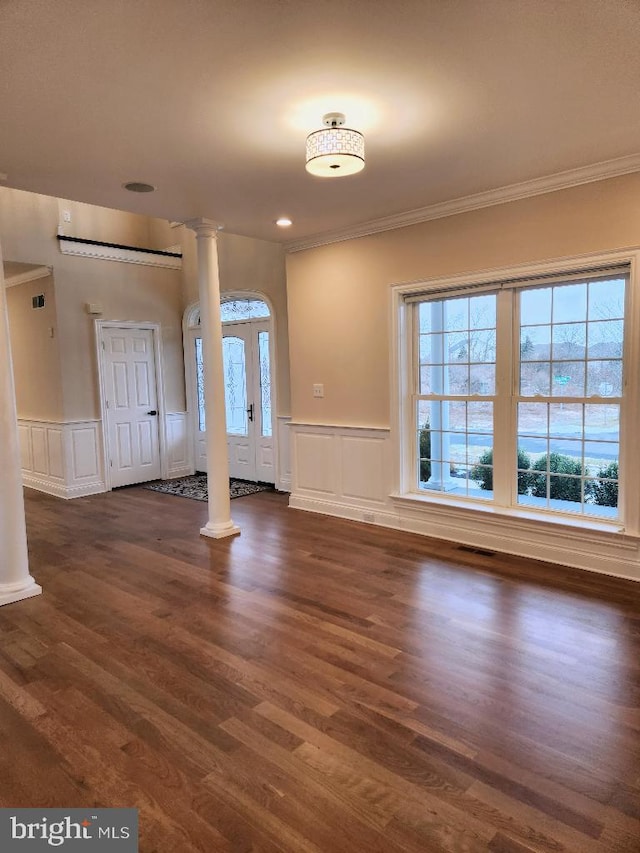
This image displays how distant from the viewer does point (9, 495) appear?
140 inches

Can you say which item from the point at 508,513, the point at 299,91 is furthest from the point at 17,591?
the point at 508,513

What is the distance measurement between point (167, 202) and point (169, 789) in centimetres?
369

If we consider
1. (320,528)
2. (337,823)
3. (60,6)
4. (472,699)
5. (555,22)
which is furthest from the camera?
(320,528)

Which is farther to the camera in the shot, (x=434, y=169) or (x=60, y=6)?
(x=434, y=169)

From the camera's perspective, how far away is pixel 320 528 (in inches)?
199

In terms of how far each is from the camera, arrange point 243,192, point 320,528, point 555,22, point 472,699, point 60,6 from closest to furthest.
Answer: point 60,6, point 555,22, point 472,699, point 243,192, point 320,528

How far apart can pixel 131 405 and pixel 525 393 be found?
4.78m

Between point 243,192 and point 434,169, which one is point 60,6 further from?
point 434,169

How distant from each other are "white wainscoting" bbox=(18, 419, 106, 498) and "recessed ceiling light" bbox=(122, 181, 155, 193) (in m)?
3.41

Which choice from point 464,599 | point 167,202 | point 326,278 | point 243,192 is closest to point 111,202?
point 167,202

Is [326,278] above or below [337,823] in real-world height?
above

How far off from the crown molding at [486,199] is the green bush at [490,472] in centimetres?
186

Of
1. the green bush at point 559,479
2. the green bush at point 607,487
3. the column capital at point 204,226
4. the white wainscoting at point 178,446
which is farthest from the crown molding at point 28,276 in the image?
the green bush at point 607,487

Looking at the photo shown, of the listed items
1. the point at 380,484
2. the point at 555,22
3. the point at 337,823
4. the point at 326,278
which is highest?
the point at 555,22
